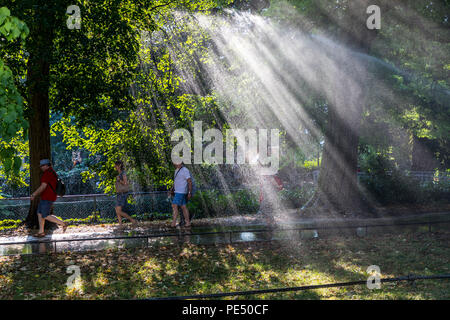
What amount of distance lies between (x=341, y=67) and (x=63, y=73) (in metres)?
8.13

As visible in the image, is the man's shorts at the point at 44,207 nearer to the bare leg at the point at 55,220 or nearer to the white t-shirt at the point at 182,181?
the bare leg at the point at 55,220

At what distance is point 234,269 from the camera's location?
8.65 meters

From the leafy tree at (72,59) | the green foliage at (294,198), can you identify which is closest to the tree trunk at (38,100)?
the leafy tree at (72,59)

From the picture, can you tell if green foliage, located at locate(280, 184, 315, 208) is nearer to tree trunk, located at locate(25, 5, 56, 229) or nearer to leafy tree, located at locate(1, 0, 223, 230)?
leafy tree, located at locate(1, 0, 223, 230)

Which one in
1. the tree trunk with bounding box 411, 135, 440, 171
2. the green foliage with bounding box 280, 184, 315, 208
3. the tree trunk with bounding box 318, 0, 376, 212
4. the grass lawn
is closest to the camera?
the grass lawn

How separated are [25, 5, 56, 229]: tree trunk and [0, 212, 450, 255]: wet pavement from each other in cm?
A: 187

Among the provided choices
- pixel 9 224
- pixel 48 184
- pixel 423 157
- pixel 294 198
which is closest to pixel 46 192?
pixel 48 184

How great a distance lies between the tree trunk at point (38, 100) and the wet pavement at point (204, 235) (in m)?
1.87

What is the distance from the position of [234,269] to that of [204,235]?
2.86 meters

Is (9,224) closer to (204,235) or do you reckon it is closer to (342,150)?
(204,235)

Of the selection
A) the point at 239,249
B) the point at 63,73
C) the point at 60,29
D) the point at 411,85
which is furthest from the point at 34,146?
the point at 411,85

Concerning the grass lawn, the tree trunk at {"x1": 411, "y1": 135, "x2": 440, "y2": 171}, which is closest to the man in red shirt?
the grass lawn

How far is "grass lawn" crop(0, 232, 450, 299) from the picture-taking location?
7.15m

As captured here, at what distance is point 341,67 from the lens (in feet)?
44.9
